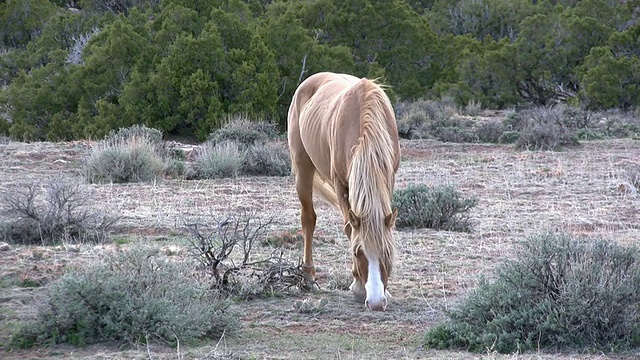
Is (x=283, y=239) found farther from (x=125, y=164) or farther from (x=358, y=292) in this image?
(x=125, y=164)

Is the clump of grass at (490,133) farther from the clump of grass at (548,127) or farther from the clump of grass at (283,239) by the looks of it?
the clump of grass at (283,239)

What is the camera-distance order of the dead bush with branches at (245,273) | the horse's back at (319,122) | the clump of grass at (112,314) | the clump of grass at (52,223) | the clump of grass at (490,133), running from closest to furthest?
the clump of grass at (112,314)
the dead bush with branches at (245,273)
the horse's back at (319,122)
the clump of grass at (52,223)
the clump of grass at (490,133)

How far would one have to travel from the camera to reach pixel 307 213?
8273mm

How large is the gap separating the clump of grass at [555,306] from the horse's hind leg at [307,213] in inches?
77.6

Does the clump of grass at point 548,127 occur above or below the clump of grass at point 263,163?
below

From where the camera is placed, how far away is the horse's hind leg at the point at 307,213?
7.97m

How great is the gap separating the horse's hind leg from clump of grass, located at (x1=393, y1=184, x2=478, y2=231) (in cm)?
189

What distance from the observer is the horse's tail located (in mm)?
8344

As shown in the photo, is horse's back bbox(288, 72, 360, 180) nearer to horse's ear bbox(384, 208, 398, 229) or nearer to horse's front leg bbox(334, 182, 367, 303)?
horse's front leg bbox(334, 182, 367, 303)

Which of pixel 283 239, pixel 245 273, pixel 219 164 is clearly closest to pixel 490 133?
pixel 219 164

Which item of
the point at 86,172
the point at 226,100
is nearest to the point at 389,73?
the point at 226,100

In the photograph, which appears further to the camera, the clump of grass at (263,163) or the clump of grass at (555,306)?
the clump of grass at (263,163)

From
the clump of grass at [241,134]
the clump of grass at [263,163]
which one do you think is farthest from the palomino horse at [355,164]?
the clump of grass at [241,134]

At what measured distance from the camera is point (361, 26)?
27828 millimetres
